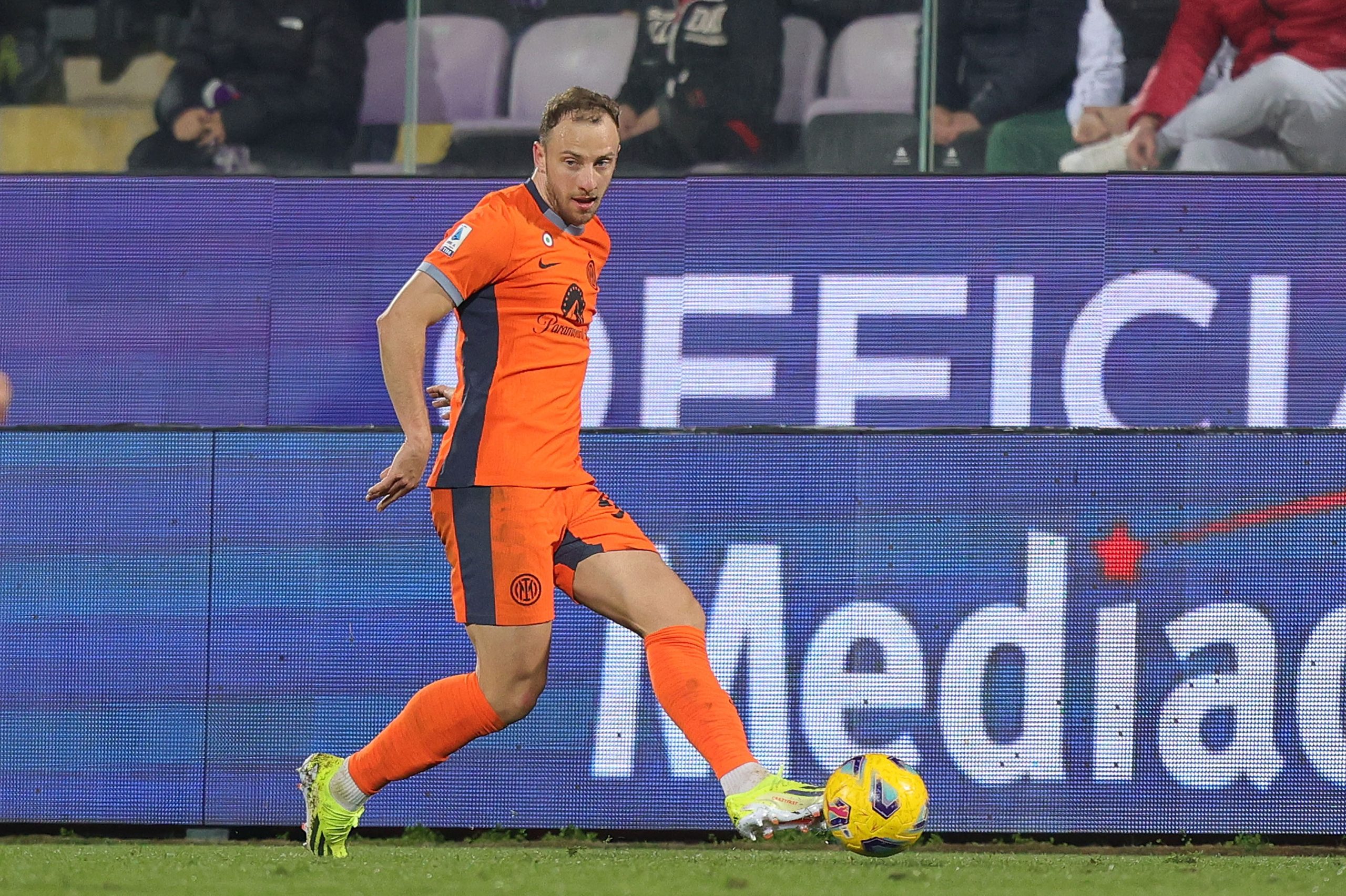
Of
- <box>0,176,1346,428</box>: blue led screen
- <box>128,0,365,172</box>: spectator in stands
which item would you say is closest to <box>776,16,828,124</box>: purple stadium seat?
<box>0,176,1346,428</box>: blue led screen

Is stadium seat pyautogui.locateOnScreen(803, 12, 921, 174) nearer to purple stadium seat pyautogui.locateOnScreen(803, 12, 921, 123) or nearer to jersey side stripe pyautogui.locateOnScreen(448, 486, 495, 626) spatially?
purple stadium seat pyautogui.locateOnScreen(803, 12, 921, 123)

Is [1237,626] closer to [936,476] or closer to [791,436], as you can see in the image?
[936,476]

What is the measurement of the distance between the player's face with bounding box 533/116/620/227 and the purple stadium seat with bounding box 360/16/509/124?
2068 millimetres

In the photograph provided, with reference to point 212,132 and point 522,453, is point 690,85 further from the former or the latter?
point 522,453

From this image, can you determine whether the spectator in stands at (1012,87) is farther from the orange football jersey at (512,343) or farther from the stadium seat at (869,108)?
the orange football jersey at (512,343)

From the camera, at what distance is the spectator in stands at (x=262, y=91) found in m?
6.27

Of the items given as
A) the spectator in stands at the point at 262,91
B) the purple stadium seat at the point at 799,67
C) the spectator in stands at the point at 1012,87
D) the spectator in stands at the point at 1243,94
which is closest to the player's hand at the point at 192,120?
Result: the spectator in stands at the point at 262,91

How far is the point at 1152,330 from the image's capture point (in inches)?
231

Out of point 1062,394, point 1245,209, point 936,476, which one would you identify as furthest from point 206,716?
point 1245,209

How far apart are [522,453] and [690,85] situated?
2.37 metres

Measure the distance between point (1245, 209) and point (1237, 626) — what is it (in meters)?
1.41


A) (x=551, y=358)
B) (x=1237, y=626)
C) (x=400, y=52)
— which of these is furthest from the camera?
(x=400, y=52)

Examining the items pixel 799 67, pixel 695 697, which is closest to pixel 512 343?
pixel 695 697

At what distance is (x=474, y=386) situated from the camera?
427 cm
